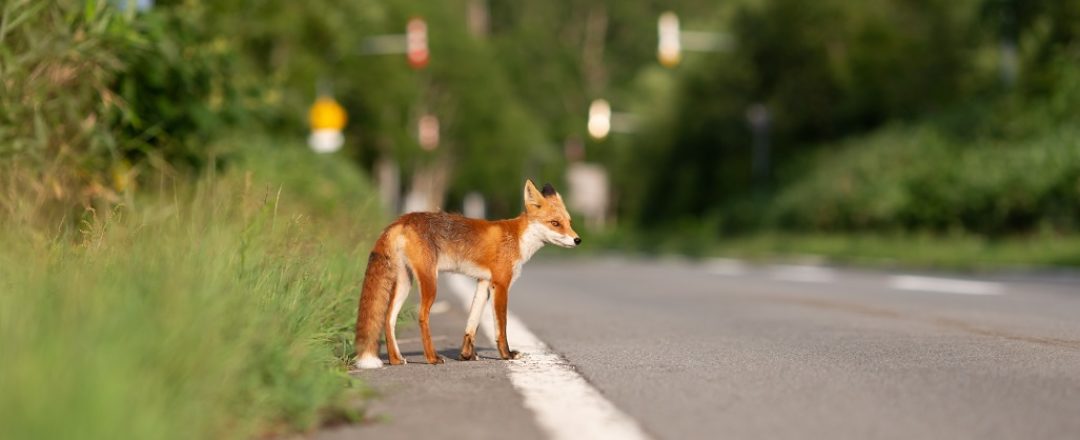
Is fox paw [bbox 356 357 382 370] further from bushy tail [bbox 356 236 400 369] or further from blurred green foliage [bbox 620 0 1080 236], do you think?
blurred green foliage [bbox 620 0 1080 236]

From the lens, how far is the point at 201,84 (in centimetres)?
1490

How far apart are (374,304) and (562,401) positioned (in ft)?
4.82

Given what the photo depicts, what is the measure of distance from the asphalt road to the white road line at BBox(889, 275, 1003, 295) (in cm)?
263

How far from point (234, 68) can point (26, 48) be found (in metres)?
4.42

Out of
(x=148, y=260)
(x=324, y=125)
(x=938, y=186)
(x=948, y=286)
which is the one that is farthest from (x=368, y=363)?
(x=324, y=125)

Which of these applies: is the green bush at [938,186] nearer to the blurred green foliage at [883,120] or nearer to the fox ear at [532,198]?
the blurred green foliage at [883,120]

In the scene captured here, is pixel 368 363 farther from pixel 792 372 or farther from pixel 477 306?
pixel 792 372

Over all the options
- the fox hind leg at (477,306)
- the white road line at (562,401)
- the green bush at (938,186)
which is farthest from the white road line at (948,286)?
the green bush at (938,186)

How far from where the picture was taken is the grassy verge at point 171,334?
15.7 ft

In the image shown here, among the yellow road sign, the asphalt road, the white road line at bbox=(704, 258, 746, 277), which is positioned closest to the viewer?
the asphalt road

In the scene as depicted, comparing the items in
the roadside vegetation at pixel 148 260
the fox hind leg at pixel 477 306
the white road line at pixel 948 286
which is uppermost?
the roadside vegetation at pixel 148 260

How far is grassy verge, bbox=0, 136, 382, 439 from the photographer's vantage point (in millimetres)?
4773

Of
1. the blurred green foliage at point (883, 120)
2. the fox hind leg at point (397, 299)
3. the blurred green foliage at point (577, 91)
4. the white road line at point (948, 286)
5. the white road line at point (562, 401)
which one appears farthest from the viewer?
the blurred green foliage at point (883, 120)

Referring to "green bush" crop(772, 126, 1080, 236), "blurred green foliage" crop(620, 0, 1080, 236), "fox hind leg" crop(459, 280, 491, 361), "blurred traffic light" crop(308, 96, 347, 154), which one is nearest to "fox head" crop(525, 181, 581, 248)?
"fox hind leg" crop(459, 280, 491, 361)
